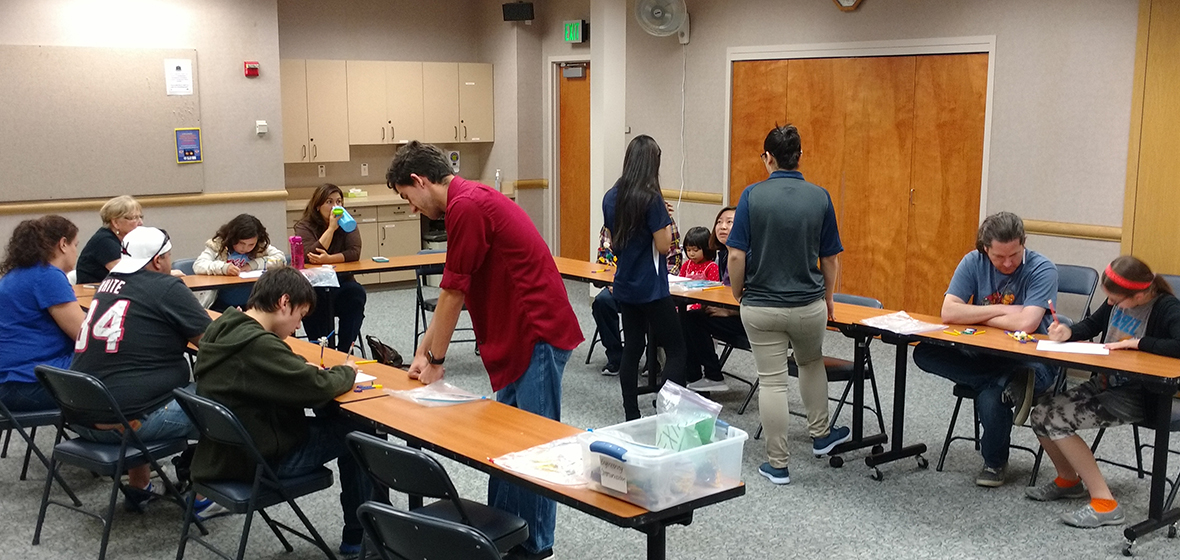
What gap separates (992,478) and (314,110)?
22.4 feet

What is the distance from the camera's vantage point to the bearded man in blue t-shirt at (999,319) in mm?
4453

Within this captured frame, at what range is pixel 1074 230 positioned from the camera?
21.0ft

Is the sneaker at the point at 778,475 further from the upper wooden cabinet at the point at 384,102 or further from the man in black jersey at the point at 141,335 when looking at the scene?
the upper wooden cabinet at the point at 384,102

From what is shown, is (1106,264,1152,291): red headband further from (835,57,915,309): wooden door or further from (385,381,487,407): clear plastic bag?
(835,57,915,309): wooden door

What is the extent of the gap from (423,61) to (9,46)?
3.56m

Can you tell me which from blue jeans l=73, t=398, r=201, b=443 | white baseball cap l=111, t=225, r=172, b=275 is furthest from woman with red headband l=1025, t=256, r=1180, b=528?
white baseball cap l=111, t=225, r=172, b=275

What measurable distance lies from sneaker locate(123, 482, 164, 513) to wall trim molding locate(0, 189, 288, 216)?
14.6ft

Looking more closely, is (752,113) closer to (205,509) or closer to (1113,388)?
(1113,388)

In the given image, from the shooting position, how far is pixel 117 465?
377 cm

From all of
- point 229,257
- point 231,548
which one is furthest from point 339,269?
point 231,548

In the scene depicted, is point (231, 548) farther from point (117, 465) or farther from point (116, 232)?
point (116, 232)

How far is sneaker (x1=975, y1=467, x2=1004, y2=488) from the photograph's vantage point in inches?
180

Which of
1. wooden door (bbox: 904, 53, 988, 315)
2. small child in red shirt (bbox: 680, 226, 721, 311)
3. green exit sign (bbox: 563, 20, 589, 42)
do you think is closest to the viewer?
small child in red shirt (bbox: 680, 226, 721, 311)

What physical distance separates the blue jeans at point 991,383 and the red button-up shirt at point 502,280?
6.32 feet
